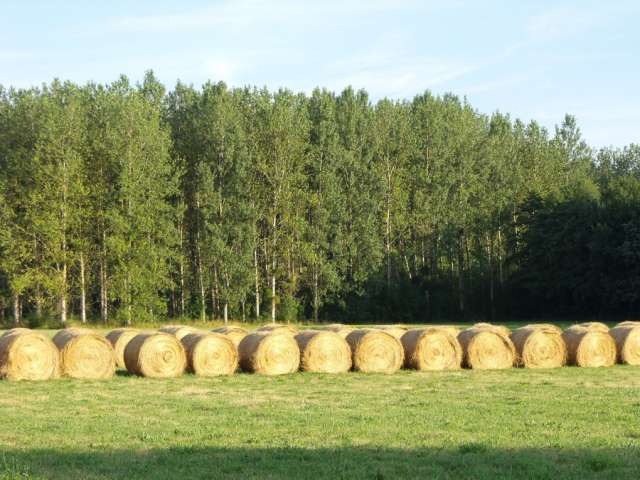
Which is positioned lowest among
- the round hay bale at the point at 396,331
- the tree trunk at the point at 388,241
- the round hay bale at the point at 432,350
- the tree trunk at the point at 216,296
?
the round hay bale at the point at 432,350

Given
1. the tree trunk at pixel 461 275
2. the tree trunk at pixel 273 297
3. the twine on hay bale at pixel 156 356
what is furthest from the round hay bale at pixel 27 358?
the tree trunk at pixel 461 275

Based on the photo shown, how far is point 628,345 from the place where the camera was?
2344 centimetres

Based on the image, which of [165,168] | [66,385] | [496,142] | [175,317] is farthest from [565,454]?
[496,142]

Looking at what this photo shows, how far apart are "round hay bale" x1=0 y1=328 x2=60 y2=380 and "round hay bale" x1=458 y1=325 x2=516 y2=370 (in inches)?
382

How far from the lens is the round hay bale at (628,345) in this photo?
23375 mm

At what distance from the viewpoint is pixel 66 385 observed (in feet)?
59.5

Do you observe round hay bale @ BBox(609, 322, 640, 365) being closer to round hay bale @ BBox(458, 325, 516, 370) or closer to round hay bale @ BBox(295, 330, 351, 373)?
round hay bale @ BBox(458, 325, 516, 370)

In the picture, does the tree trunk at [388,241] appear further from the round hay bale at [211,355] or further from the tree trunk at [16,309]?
the round hay bale at [211,355]

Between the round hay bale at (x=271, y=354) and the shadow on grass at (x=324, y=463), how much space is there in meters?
9.47

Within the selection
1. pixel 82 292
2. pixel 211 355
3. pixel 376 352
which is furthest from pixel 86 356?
pixel 82 292

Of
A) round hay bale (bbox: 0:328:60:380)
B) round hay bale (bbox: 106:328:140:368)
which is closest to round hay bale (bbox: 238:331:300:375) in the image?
round hay bale (bbox: 106:328:140:368)

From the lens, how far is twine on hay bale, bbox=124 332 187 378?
1994 cm

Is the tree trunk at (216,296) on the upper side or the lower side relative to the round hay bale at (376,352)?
upper

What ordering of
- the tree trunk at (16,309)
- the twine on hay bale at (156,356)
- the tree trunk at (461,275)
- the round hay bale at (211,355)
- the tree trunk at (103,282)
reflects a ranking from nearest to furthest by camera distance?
the twine on hay bale at (156,356) < the round hay bale at (211,355) < the tree trunk at (103,282) < the tree trunk at (16,309) < the tree trunk at (461,275)
